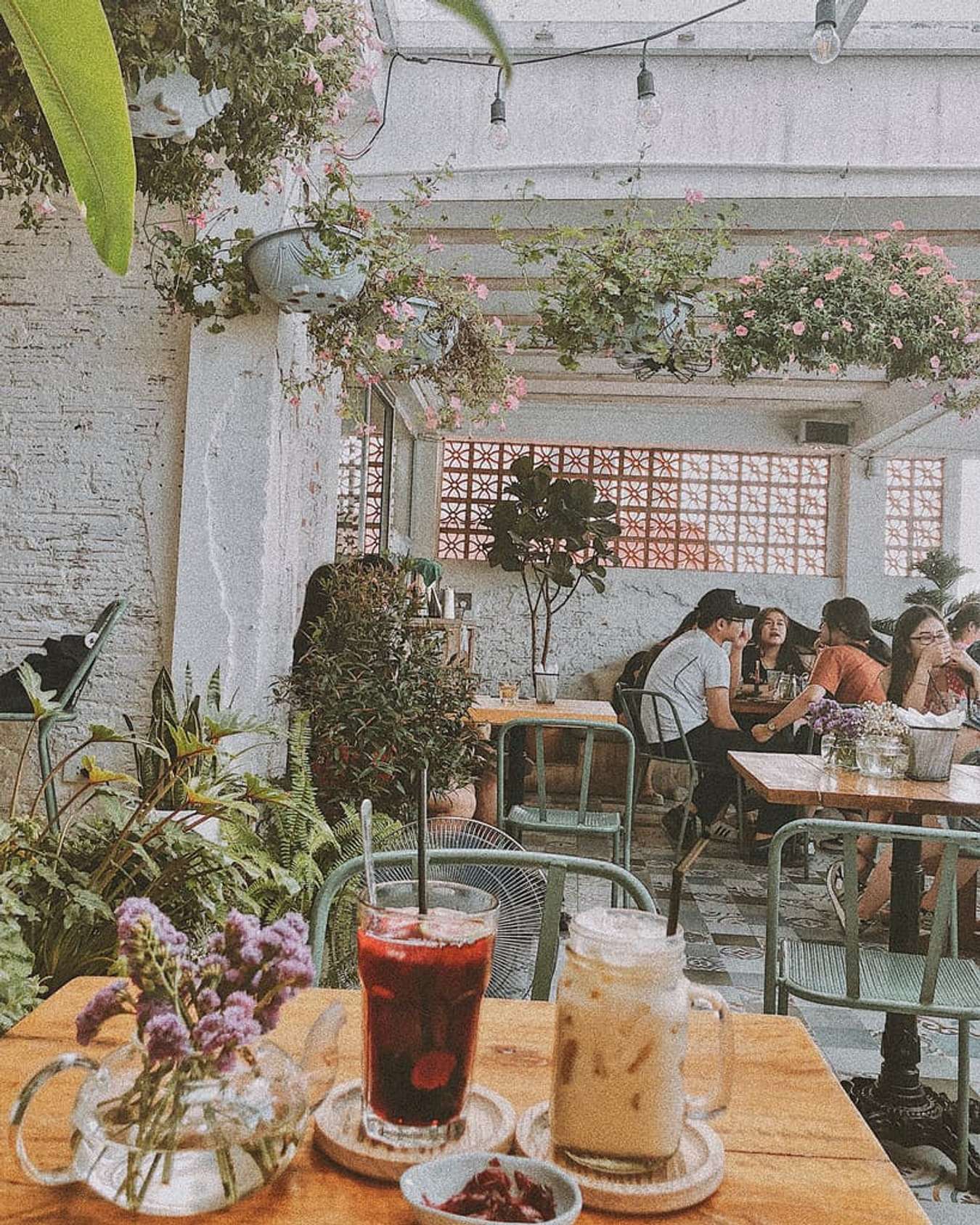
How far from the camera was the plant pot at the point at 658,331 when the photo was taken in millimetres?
3922

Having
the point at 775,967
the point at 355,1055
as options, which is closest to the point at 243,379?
the point at 775,967

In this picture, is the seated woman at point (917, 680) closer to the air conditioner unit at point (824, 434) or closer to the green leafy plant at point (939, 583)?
the green leafy plant at point (939, 583)

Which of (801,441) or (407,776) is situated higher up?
(801,441)

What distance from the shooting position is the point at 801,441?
28.7 ft

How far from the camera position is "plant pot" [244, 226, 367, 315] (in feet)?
10.5

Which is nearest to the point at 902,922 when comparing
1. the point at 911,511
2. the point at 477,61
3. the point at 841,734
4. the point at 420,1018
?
the point at 841,734

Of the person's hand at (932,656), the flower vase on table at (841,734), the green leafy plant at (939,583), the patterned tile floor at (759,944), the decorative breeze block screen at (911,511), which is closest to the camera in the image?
the patterned tile floor at (759,944)

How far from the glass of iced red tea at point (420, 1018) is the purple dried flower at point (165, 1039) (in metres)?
0.18

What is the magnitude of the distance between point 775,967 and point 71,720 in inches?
111

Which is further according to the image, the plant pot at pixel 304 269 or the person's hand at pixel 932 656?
the person's hand at pixel 932 656

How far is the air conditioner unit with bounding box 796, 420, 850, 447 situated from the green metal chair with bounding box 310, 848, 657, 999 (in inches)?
302

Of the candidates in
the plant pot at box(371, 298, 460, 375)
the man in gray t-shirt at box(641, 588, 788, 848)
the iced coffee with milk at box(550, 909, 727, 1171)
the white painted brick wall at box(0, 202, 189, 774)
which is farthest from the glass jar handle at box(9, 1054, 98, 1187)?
the man in gray t-shirt at box(641, 588, 788, 848)

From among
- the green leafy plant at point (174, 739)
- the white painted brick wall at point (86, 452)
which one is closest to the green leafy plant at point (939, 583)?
the white painted brick wall at point (86, 452)

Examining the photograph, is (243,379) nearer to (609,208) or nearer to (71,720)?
(71,720)
